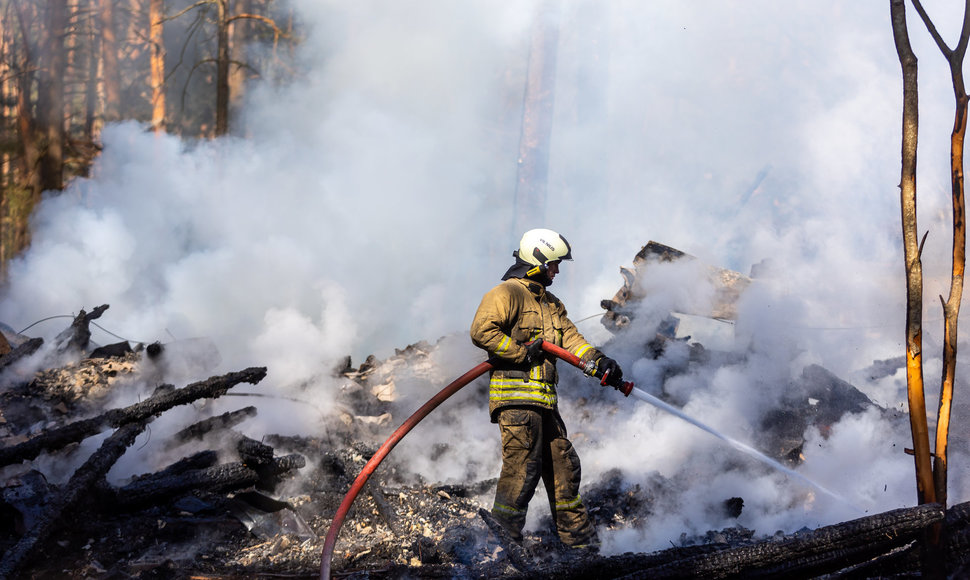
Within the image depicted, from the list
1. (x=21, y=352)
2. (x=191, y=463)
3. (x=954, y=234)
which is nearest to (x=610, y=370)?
(x=954, y=234)

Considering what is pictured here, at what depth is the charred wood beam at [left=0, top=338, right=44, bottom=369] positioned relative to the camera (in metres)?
→ 5.79

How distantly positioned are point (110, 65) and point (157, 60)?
2.21 ft

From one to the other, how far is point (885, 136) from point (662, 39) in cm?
334

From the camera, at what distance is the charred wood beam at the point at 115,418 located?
12.5ft

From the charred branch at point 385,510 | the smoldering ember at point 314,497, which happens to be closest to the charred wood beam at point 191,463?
the smoldering ember at point 314,497

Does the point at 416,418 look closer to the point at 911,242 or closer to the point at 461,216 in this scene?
the point at 911,242

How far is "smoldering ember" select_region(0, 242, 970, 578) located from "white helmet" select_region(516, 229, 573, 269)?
1.56 meters

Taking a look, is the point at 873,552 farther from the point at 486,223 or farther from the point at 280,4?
the point at 280,4

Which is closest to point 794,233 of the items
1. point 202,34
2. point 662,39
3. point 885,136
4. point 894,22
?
point 885,136

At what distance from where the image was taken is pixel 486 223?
33.2ft

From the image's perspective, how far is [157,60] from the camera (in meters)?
10.1

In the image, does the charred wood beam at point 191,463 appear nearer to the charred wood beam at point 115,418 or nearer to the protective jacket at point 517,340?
the charred wood beam at point 115,418

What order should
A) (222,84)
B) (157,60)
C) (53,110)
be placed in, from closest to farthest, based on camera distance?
1. (53,110)
2. (157,60)
3. (222,84)

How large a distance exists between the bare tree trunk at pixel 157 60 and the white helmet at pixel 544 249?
8332 mm
